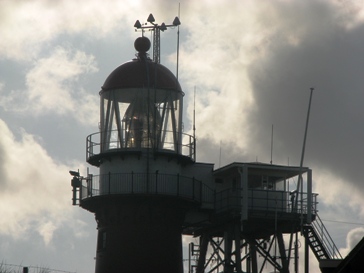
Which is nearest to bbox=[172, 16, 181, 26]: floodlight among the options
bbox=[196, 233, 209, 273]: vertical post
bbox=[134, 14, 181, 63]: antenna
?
bbox=[134, 14, 181, 63]: antenna

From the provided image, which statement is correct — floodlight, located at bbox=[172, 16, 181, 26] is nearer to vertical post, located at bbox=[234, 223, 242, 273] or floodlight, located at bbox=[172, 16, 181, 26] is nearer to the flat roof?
the flat roof

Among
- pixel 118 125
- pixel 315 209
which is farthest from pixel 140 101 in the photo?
pixel 315 209

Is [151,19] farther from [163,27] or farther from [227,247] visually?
[227,247]

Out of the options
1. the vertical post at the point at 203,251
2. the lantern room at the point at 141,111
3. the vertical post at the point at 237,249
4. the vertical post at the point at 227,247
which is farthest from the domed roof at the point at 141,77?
the vertical post at the point at 203,251

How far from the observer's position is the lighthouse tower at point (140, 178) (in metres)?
79.8

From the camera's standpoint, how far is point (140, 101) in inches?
3204

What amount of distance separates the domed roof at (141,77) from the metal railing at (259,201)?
25.0ft

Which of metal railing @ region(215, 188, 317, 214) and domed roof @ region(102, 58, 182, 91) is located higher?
domed roof @ region(102, 58, 182, 91)

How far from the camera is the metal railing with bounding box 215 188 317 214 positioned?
8356cm

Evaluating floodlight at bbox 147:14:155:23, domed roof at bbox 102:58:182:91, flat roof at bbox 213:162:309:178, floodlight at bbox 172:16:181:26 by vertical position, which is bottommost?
flat roof at bbox 213:162:309:178

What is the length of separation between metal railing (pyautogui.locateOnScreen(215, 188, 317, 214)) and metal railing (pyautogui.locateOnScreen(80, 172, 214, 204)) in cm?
252

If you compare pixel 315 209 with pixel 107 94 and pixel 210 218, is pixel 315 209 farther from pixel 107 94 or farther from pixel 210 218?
pixel 107 94

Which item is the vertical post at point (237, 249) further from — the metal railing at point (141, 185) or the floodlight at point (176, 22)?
the floodlight at point (176, 22)

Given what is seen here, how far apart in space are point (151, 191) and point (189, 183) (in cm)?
331
